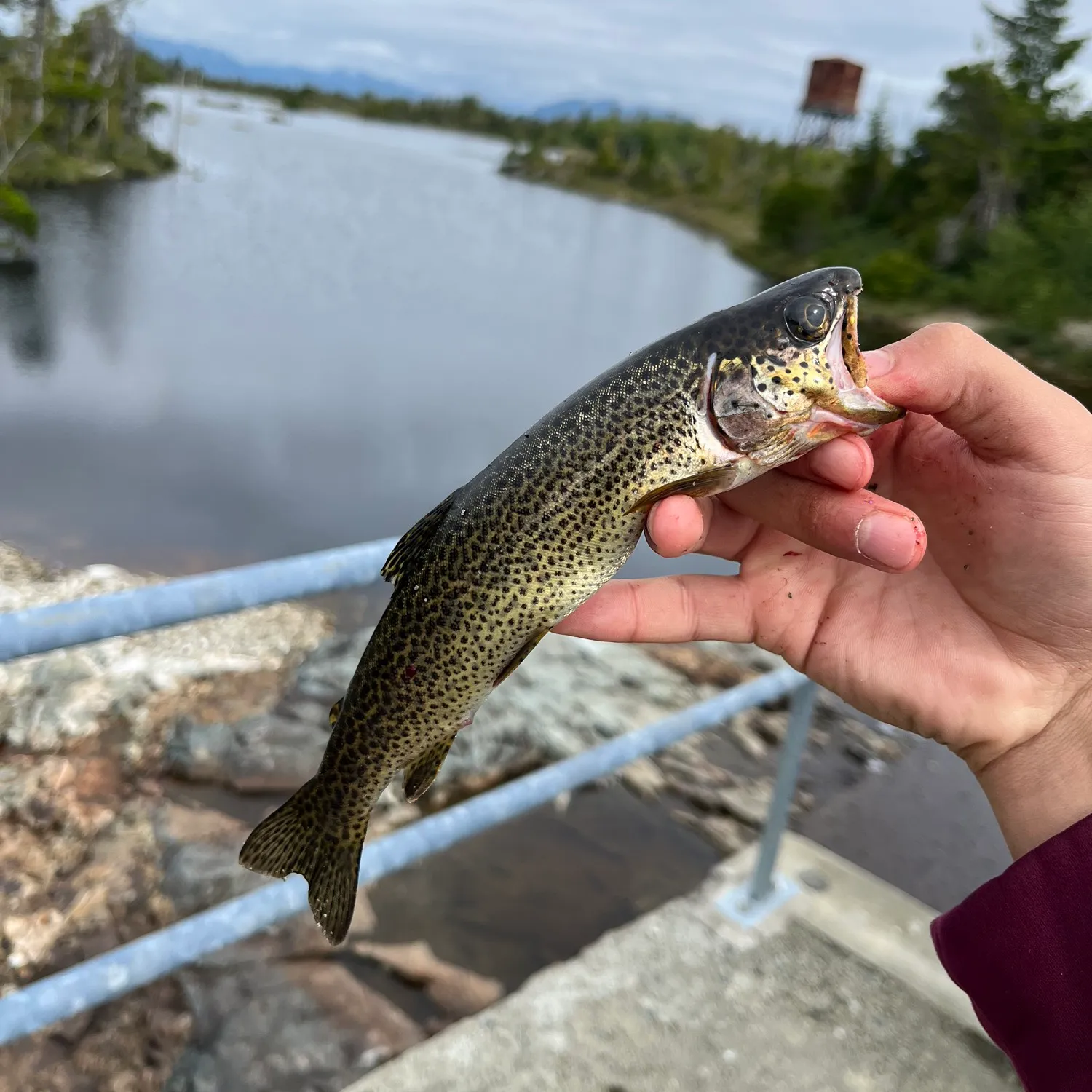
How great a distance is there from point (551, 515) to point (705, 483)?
31cm

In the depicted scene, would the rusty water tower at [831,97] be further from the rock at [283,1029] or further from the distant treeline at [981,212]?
the rock at [283,1029]

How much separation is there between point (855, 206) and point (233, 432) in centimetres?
3530

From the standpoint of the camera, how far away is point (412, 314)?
28.0 meters

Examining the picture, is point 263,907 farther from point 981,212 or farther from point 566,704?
point 981,212

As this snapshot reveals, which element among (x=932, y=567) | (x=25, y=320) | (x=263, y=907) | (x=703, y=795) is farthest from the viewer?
(x=25, y=320)

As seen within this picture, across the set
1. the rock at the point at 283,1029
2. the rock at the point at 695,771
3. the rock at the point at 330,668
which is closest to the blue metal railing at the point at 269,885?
the rock at the point at 283,1029

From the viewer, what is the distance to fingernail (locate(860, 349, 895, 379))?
166 cm

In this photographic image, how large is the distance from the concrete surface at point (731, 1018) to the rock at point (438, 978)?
149 cm

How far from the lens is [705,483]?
1.67m

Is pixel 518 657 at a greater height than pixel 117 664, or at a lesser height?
greater

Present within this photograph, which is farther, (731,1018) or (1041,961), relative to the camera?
(731,1018)

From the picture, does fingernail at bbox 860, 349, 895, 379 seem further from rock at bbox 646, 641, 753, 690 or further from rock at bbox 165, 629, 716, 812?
rock at bbox 646, 641, 753, 690

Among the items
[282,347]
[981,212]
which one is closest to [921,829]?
[282,347]

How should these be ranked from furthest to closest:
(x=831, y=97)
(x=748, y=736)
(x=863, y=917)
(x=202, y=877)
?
(x=831, y=97) < (x=748, y=736) < (x=202, y=877) < (x=863, y=917)
